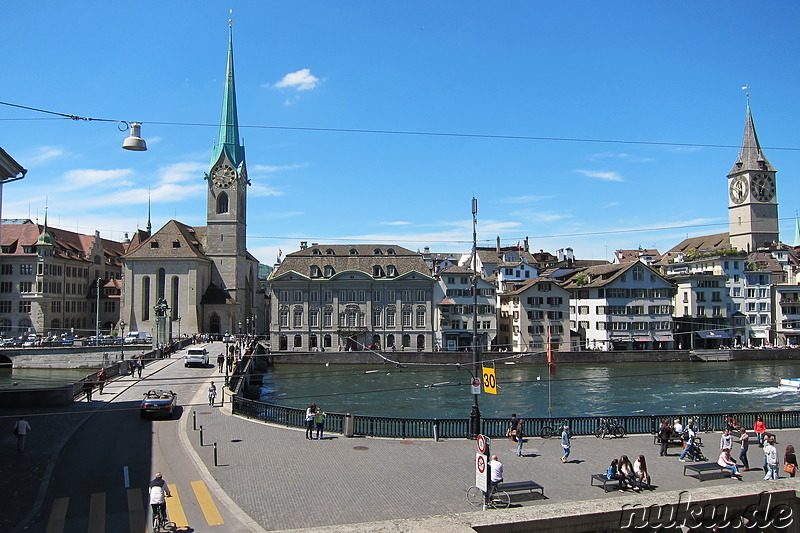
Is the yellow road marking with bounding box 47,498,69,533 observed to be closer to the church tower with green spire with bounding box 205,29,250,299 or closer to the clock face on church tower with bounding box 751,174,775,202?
the church tower with green spire with bounding box 205,29,250,299

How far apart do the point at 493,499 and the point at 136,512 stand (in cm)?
826

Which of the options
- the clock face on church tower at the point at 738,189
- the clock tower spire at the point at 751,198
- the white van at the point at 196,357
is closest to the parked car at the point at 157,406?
the white van at the point at 196,357

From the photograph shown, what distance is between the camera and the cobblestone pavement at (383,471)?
14987 millimetres

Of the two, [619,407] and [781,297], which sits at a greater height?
[781,297]

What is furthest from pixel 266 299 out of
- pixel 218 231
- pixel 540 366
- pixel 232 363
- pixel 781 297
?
pixel 781 297

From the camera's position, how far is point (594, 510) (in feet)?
33.1

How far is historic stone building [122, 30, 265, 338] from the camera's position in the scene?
87.0 meters

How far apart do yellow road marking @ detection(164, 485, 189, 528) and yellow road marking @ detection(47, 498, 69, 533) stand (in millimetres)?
2198

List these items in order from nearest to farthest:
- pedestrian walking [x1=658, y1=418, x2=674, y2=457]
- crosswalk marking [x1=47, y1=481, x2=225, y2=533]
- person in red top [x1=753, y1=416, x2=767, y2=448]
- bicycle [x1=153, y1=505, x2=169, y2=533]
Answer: bicycle [x1=153, y1=505, x2=169, y2=533] → crosswalk marking [x1=47, y1=481, x2=225, y2=533] → pedestrian walking [x1=658, y1=418, x2=674, y2=457] → person in red top [x1=753, y1=416, x2=767, y2=448]

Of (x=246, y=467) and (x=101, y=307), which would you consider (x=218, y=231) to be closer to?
(x=101, y=307)

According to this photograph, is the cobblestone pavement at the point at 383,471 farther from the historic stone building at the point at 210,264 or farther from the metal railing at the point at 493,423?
the historic stone building at the point at 210,264

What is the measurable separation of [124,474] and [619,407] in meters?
31.9

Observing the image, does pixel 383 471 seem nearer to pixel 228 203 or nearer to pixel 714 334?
pixel 714 334


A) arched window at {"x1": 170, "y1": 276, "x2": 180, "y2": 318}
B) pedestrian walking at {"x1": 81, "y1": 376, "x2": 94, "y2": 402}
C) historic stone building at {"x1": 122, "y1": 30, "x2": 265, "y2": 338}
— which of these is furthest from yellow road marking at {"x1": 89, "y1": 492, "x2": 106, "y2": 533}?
arched window at {"x1": 170, "y1": 276, "x2": 180, "y2": 318}
